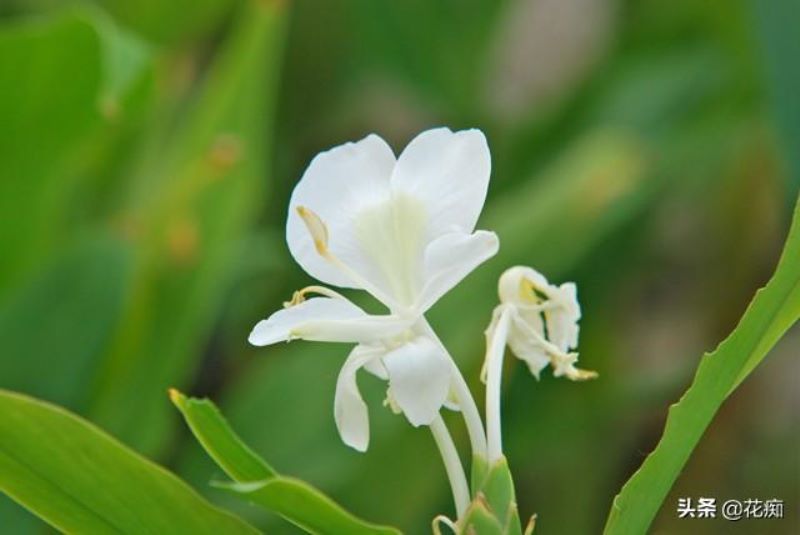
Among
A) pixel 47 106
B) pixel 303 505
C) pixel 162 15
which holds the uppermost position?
pixel 162 15

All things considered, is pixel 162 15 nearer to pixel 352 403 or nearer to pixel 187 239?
pixel 187 239

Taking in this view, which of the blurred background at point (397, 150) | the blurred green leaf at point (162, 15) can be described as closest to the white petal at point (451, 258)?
the blurred background at point (397, 150)

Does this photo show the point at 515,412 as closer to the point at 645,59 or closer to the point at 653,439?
the point at 653,439

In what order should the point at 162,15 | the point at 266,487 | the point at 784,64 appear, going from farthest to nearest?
the point at 162,15
the point at 784,64
the point at 266,487

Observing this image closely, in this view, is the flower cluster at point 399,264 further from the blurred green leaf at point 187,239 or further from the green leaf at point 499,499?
the blurred green leaf at point 187,239

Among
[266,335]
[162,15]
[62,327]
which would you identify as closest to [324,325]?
[266,335]

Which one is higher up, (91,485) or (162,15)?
(162,15)

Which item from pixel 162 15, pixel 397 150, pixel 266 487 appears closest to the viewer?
pixel 266 487
